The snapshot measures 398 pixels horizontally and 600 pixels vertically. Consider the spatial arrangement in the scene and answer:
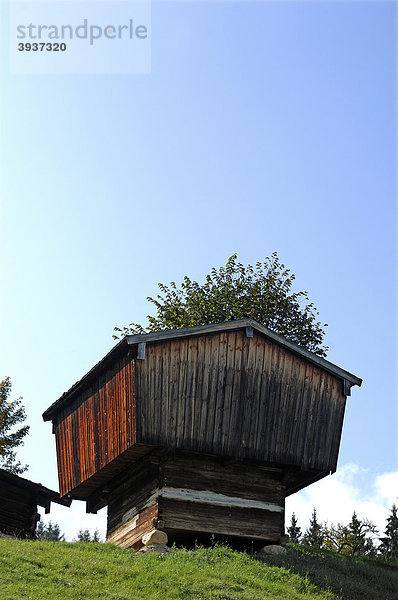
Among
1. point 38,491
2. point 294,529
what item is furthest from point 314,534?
point 38,491

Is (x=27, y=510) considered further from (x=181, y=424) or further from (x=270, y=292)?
(x=270, y=292)

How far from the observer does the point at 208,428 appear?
920 inches

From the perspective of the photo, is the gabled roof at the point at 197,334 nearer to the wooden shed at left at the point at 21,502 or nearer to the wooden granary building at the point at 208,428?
the wooden granary building at the point at 208,428

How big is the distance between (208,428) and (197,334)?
117 inches

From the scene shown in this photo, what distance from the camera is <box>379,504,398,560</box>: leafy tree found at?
1430 inches

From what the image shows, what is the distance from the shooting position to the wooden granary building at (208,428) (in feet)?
75.3

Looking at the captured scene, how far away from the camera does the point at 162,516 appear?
889 inches

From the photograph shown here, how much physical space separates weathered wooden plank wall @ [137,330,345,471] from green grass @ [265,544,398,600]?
131 inches

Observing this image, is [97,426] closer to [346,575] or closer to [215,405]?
[215,405]

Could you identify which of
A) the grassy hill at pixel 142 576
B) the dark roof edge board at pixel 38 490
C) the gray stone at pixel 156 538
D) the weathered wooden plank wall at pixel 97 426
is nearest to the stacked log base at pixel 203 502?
the gray stone at pixel 156 538

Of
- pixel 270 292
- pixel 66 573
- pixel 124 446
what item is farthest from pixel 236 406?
pixel 270 292

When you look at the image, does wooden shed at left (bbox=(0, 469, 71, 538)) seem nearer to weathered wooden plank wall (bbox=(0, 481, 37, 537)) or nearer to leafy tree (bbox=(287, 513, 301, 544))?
weathered wooden plank wall (bbox=(0, 481, 37, 537))

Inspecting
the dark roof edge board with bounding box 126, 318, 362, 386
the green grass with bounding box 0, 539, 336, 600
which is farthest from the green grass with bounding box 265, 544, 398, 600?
the dark roof edge board with bounding box 126, 318, 362, 386

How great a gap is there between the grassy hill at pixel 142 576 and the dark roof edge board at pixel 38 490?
27.5 ft
